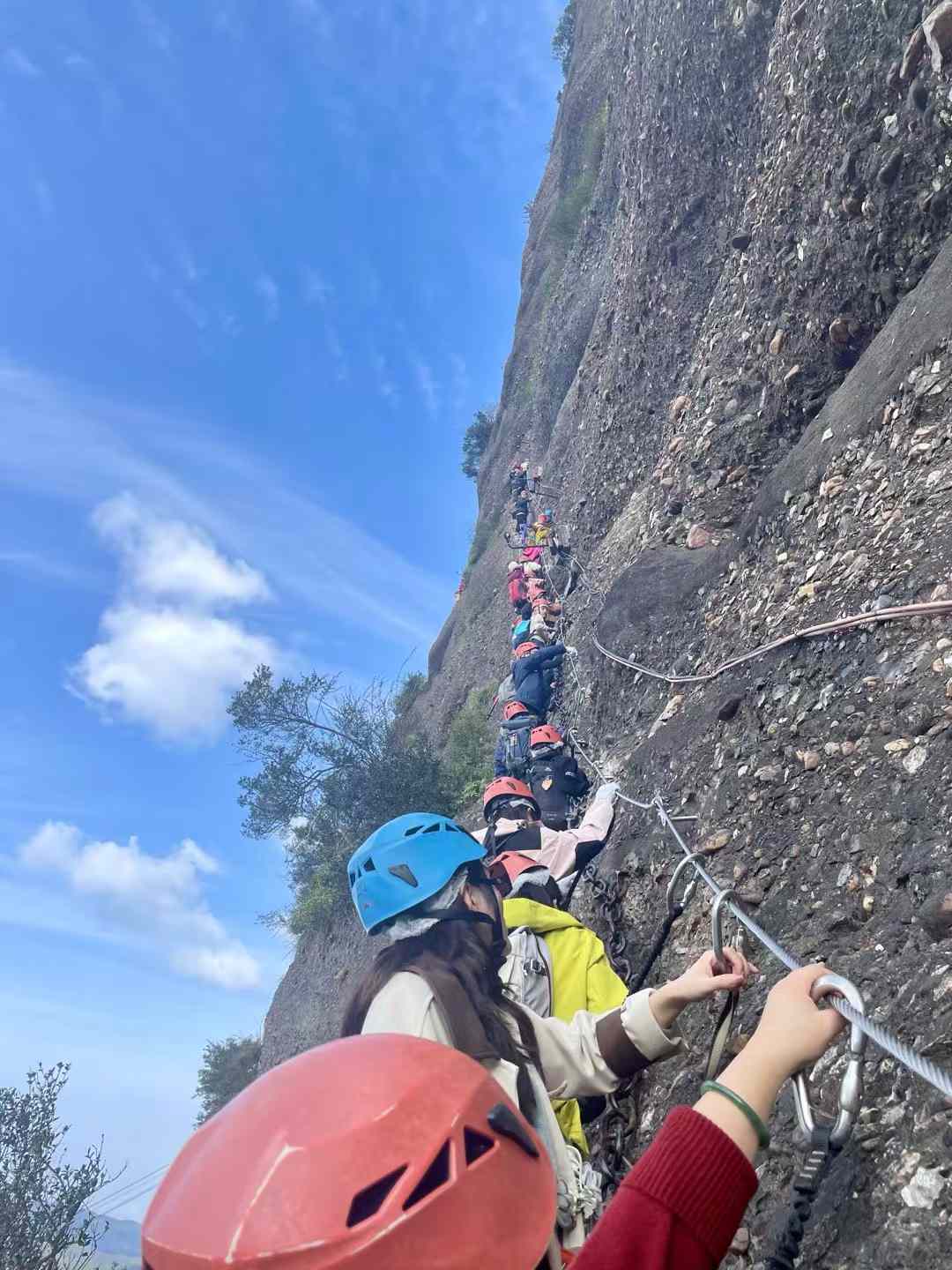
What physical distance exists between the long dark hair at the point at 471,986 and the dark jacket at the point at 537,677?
7550mm

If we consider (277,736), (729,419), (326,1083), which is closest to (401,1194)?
(326,1083)

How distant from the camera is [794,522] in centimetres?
591

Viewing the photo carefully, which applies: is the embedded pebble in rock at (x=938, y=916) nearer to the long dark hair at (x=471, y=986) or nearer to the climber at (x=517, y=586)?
the long dark hair at (x=471, y=986)

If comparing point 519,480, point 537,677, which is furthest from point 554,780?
point 519,480

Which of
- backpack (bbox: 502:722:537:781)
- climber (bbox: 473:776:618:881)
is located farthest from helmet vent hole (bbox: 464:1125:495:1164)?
backpack (bbox: 502:722:537:781)

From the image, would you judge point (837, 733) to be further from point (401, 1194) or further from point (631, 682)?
point (631, 682)

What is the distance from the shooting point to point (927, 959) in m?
2.53

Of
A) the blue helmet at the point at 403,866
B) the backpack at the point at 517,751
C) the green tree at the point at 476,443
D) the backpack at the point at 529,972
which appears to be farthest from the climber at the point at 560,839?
the green tree at the point at 476,443

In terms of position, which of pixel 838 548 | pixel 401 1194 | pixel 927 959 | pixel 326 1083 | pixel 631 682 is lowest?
pixel 401 1194

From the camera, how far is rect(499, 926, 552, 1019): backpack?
11.8ft

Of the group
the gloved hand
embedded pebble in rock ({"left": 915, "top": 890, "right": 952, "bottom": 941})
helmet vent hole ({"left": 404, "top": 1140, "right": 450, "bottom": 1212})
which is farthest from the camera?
the gloved hand

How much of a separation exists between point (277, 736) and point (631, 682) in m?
15.5

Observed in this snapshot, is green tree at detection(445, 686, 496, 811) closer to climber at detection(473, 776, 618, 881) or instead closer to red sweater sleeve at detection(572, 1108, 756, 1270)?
climber at detection(473, 776, 618, 881)

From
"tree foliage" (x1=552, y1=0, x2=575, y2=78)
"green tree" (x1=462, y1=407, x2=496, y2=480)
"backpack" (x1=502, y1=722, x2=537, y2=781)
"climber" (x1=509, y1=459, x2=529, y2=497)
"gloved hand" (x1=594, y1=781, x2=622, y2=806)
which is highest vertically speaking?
"tree foliage" (x1=552, y1=0, x2=575, y2=78)
